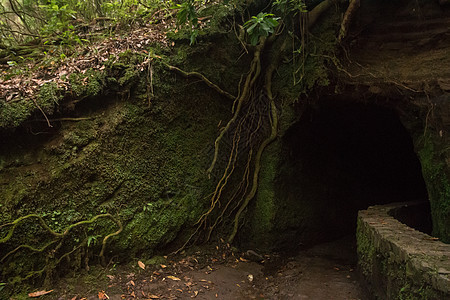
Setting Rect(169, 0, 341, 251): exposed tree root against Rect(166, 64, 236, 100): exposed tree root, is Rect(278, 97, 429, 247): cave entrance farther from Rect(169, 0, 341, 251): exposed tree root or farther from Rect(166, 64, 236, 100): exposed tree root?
Rect(166, 64, 236, 100): exposed tree root

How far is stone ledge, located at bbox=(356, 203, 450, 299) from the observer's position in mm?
2559

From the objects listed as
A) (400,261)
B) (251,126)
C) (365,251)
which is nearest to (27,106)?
(251,126)

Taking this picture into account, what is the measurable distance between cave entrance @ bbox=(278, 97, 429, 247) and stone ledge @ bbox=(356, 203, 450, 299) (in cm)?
206

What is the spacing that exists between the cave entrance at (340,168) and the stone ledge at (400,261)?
2057 mm

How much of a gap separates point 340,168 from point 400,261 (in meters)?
5.06

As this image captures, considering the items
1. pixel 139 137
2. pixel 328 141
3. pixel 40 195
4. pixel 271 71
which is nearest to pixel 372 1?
pixel 271 71

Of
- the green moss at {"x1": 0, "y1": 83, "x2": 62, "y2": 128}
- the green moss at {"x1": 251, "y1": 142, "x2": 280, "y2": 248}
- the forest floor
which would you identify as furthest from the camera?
the green moss at {"x1": 251, "y1": 142, "x2": 280, "y2": 248}

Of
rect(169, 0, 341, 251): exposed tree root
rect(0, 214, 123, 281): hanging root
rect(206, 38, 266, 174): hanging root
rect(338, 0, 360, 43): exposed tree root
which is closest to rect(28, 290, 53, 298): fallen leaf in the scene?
rect(0, 214, 123, 281): hanging root

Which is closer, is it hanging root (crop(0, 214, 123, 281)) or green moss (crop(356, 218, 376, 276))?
hanging root (crop(0, 214, 123, 281))

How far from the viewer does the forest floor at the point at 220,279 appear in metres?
4.12

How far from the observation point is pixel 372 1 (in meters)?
5.82

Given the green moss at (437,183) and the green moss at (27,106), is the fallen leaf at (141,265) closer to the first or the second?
the green moss at (27,106)

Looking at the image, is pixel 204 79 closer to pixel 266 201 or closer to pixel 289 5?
pixel 289 5

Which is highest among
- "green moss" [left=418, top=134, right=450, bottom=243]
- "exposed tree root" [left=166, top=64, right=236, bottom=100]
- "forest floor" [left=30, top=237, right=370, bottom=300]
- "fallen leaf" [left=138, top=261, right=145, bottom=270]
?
"exposed tree root" [left=166, top=64, right=236, bottom=100]
